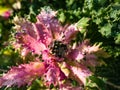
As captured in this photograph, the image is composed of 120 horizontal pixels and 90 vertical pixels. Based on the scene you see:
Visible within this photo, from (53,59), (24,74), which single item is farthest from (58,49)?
(24,74)

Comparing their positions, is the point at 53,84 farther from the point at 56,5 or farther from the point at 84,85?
the point at 56,5

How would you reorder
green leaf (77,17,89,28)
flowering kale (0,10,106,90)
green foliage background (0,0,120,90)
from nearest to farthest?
flowering kale (0,10,106,90), green leaf (77,17,89,28), green foliage background (0,0,120,90)

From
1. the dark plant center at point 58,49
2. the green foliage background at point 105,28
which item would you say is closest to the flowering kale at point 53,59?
the dark plant center at point 58,49

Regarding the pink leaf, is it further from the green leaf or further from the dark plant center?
the green leaf

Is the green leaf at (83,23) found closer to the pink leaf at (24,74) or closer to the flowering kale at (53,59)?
the flowering kale at (53,59)

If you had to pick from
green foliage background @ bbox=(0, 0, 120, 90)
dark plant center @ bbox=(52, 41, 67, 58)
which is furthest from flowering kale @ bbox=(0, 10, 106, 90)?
green foliage background @ bbox=(0, 0, 120, 90)

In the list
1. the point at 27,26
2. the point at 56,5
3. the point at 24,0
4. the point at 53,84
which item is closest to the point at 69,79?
the point at 53,84

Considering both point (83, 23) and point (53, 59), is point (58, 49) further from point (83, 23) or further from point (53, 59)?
point (83, 23)
